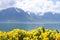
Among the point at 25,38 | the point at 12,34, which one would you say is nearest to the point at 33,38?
the point at 25,38

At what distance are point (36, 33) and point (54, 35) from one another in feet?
1.32

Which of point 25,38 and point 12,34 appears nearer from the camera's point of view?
point 25,38

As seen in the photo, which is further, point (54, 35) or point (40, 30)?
point (40, 30)

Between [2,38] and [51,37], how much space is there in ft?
3.31

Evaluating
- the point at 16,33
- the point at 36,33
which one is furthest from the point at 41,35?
the point at 16,33

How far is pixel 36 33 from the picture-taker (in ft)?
16.3

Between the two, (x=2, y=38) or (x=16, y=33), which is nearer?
(x=2, y=38)

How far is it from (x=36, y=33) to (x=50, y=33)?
30 centimetres

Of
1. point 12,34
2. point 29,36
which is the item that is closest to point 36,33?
point 29,36

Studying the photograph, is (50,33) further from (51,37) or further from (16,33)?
(16,33)

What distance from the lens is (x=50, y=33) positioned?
4938 mm

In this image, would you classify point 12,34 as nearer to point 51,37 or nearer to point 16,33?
point 16,33

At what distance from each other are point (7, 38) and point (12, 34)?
28 cm

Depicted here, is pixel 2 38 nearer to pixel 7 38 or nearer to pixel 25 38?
pixel 7 38
